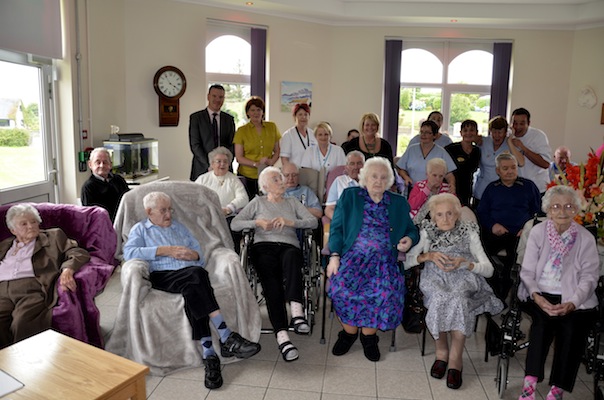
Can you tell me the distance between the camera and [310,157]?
14.6ft

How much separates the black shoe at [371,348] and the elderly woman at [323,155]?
173 cm

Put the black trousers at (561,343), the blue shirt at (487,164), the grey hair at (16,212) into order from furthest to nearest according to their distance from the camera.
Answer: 1. the blue shirt at (487,164)
2. the grey hair at (16,212)
3. the black trousers at (561,343)

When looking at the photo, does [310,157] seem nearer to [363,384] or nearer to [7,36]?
[363,384]

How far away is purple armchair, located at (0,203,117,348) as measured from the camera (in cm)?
270

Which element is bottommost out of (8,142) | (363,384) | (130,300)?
(363,384)

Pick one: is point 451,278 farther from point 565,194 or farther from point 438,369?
point 565,194

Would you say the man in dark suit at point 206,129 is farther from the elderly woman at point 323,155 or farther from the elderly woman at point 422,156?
the elderly woman at point 422,156

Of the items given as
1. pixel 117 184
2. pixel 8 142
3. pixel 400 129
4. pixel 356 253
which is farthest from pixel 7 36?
pixel 400 129

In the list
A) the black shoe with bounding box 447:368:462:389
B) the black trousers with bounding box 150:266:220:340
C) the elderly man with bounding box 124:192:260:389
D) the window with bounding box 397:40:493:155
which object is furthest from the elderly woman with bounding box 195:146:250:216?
the window with bounding box 397:40:493:155

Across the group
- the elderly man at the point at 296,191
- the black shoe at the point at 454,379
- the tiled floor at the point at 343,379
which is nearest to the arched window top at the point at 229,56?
the elderly man at the point at 296,191

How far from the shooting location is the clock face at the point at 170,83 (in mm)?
6137

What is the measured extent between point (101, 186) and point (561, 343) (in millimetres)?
3303

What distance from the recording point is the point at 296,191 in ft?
13.0

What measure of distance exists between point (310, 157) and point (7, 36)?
2667 mm
